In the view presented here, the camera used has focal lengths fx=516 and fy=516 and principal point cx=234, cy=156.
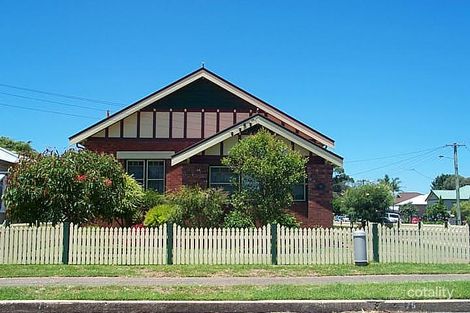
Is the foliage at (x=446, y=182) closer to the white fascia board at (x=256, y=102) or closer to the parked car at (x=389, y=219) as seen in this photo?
the parked car at (x=389, y=219)

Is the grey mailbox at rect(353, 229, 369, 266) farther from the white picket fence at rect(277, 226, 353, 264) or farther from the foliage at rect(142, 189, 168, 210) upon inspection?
the foliage at rect(142, 189, 168, 210)

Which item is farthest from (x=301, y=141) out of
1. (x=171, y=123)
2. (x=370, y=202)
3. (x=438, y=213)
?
(x=438, y=213)

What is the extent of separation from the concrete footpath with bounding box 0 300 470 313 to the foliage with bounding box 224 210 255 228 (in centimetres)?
1012

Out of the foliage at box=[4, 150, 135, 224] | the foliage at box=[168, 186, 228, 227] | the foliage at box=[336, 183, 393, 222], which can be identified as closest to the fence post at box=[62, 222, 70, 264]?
the foliage at box=[4, 150, 135, 224]

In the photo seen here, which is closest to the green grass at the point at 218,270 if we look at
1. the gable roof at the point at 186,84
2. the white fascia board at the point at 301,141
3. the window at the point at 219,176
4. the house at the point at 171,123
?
the white fascia board at the point at 301,141

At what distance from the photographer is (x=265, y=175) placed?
18.3 m

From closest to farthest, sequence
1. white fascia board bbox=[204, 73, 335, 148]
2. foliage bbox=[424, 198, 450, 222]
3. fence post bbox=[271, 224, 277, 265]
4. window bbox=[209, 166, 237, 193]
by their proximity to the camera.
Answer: fence post bbox=[271, 224, 277, 265], window bbox=[209, 166, 237, 193], white fascia board bbox=[204, 73, 335, 148], foliage bbox=[424, 198, 450, 222]

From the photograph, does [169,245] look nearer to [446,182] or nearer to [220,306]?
[220,306]

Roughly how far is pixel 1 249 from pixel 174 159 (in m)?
9.42

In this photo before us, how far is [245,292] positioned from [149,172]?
1652cm

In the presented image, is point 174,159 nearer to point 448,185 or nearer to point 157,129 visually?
point 157,129

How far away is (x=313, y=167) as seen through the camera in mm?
22297

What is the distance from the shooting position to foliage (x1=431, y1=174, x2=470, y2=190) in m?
159

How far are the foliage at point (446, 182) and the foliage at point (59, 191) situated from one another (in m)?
155
